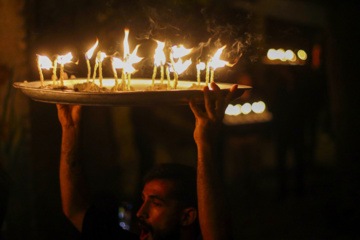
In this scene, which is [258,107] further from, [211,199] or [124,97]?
[124,97]

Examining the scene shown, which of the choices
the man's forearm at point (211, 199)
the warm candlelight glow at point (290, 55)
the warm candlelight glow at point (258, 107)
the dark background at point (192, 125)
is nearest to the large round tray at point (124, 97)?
the man's forearm at point (211, 199)

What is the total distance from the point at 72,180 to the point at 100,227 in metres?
0.41

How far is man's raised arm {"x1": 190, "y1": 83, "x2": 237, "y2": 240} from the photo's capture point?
222 cm

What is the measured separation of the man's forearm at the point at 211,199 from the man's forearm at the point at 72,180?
1.11 meters

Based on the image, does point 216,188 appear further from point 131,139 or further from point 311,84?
point 311,84

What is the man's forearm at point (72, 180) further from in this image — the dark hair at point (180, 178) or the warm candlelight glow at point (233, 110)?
the warm candlelight glow at point (233, 110)

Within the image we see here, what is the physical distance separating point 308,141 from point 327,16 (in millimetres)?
3000

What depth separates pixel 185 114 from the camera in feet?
25.6

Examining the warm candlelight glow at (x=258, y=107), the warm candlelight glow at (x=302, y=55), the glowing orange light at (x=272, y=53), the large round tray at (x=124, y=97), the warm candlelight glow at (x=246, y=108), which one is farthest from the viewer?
the warm candlelight glow at (x=302, y=55)

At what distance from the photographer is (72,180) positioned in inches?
117

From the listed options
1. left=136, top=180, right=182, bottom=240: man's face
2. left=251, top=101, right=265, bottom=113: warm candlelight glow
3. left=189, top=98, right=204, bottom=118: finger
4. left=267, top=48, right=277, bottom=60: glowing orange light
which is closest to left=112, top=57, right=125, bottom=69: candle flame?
left=189, top=98, right=204, bottom=118: finger

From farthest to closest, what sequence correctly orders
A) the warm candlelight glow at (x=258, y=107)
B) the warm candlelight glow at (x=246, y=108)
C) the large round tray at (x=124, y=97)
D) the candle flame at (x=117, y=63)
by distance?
the warm candlelight glow at (x=258, y=107)
the warm candlelight glow at (x=246, y=108)
the candle flame at (x=117, y=63)
the large round tray at (x=124, y=97)

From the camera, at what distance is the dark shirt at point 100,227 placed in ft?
9.25

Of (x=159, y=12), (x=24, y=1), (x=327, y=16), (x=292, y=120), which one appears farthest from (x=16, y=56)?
(x=292, y=120)
